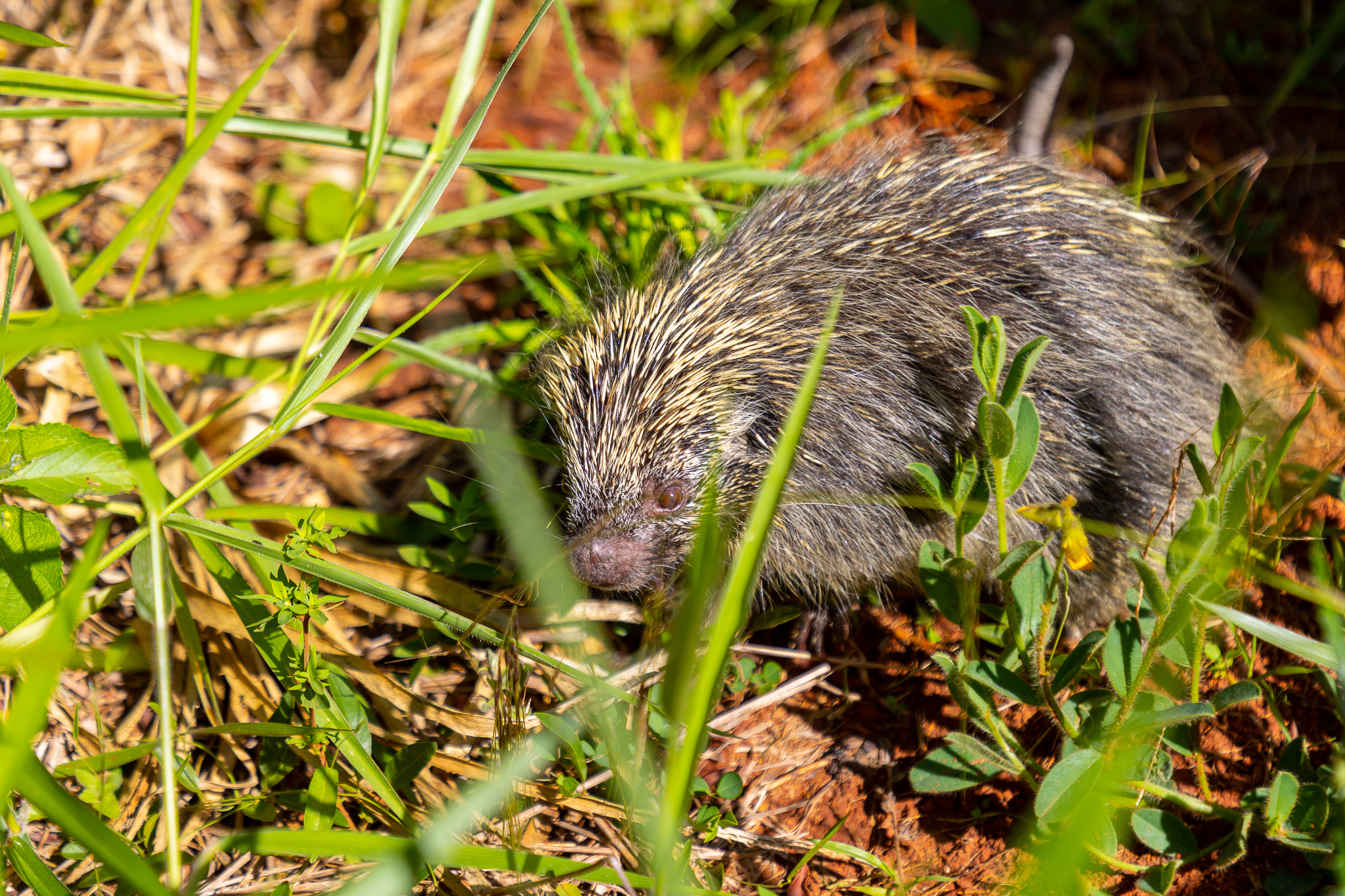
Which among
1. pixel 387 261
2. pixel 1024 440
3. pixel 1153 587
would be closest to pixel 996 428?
pixel 1024 440

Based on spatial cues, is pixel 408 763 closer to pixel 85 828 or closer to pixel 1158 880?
pixel 85 828

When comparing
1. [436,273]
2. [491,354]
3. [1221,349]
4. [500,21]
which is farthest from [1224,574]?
[500,21]

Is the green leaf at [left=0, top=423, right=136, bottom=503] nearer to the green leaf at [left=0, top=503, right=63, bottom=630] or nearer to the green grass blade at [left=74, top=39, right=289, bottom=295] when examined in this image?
the green leaf at [left=0, top=503, right=63, bottom=630]

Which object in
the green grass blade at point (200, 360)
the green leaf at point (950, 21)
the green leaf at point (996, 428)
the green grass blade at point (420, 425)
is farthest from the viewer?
the green leaf at point (950, 21)

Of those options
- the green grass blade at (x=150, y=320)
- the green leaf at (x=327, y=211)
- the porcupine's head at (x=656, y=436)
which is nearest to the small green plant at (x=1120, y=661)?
the porcupine's head at (x=656, y=436)

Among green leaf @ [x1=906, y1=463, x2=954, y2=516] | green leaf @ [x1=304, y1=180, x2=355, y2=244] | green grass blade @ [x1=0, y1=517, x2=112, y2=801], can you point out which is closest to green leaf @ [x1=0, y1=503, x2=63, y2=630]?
green grass blade @ [x1=0, y1=517, x2=112, y2=801]

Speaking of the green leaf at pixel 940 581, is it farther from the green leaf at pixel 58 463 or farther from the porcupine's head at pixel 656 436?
the green leaf at pixel 58 463
